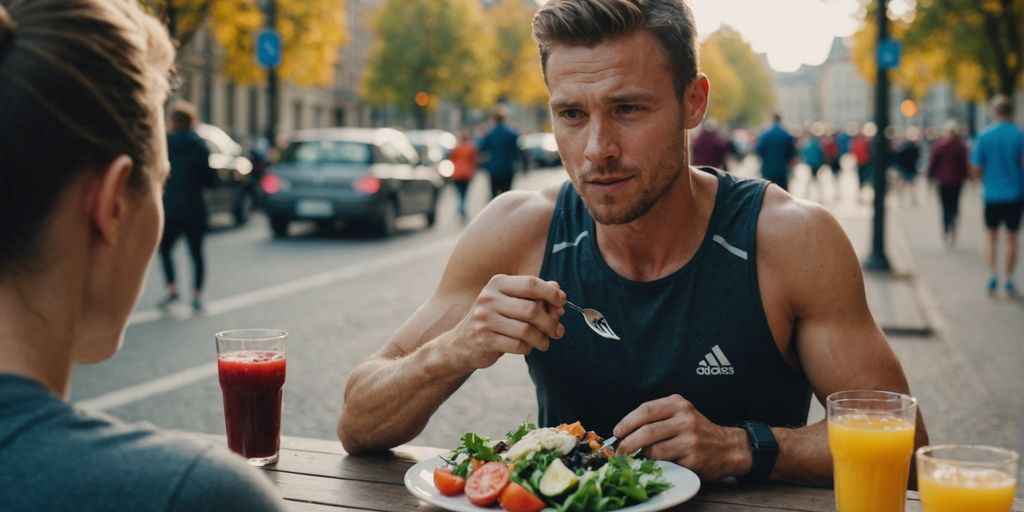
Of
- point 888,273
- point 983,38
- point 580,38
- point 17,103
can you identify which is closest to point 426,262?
point 888,273

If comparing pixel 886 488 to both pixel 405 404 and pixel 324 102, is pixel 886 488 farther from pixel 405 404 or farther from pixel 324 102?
pixel 324 102

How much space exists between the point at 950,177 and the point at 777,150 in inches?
103

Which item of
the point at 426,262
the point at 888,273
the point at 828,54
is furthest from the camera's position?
the point at 828,54

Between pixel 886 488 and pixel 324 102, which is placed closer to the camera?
pixel 886 488

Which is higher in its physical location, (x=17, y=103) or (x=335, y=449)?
(x=17, y=103)

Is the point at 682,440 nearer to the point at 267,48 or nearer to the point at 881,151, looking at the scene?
the point at 881,151

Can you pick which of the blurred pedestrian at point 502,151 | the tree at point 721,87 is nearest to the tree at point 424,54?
the blurred pedestrian at point 502,151

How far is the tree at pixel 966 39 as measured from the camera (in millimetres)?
26203

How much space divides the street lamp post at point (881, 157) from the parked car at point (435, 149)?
643 inches

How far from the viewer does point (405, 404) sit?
2.55 meters

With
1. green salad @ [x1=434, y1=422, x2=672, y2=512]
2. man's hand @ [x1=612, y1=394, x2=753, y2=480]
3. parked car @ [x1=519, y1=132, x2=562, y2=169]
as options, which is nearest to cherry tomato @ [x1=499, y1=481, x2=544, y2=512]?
green salad @ [x1=434, y1=422, x2=672, y2=512]

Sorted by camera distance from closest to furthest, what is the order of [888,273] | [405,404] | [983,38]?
[405,404] < [888,273] < [983,38]

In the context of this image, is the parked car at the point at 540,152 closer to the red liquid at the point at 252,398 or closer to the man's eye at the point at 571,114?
the man's eye at the point at 571,114

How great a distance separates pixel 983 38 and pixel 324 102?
136 feet
